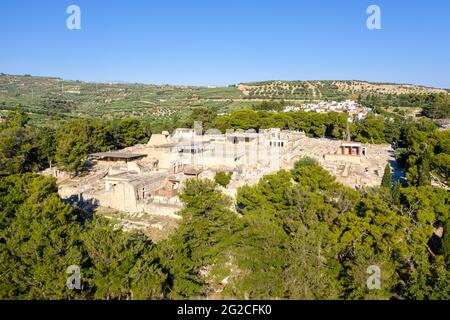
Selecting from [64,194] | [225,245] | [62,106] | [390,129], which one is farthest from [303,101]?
[225,245]

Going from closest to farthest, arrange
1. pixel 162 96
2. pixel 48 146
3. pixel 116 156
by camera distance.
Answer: pixel 48 146
pixel 116 156
pixel 162 96

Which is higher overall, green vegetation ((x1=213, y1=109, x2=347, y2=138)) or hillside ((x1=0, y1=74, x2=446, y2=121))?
hillside ((x1=0, y1=74, x2=446, y2=121))

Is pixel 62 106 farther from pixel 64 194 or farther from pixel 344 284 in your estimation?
pixel 344 284

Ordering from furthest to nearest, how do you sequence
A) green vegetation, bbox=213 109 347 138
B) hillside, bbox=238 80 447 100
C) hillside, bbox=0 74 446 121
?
hillside, bbox=238 80 447 100 < hillside, bbox=0 74 446 121 < green vegetation, bbox=213 109 347 138
